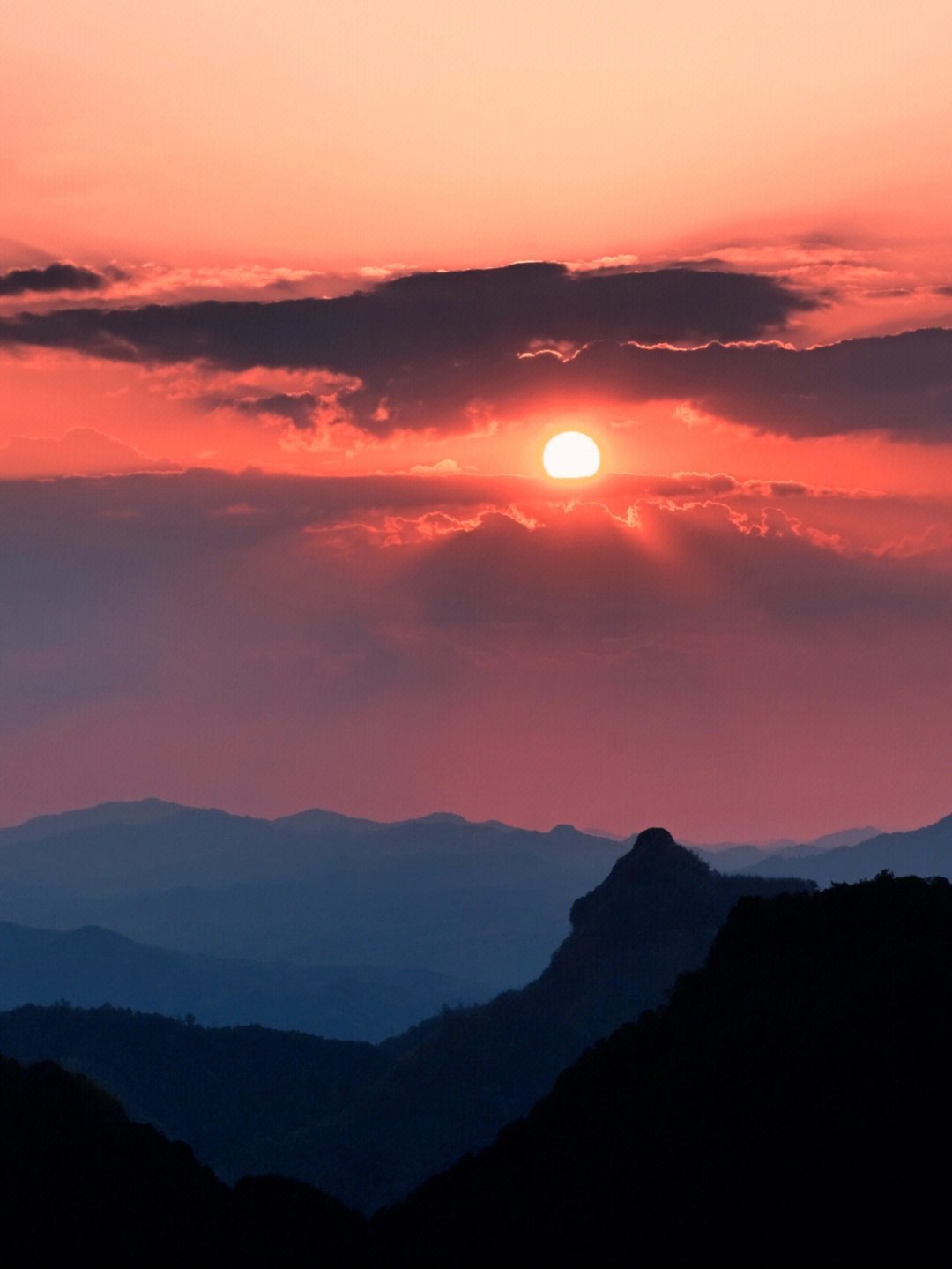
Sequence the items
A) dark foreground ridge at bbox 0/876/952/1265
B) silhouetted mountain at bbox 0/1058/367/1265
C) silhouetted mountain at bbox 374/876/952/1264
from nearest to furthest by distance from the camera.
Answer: silhouetted mountain at bbox 374/876/952/1264
dark foreground ridge at bbox 0/876/952/1265
silhouetted mountain at bbox 0/1058/367/1265

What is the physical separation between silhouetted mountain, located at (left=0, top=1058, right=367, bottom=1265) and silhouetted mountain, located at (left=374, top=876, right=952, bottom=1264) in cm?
531

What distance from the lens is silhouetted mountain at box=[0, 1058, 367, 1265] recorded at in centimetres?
8788

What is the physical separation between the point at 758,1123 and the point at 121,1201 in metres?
35.3

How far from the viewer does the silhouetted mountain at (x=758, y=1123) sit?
245 ft

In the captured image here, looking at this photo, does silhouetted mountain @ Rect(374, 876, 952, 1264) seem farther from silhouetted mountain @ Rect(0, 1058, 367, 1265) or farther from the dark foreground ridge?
silhouetted mountain @ Rect(0, 1058, 367, 1265)

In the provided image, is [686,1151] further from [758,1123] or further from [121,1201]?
[121,1201]

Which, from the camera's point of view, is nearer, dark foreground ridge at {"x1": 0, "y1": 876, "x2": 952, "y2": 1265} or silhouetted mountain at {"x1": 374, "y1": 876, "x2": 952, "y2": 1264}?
silhouetted mountain at {"x1": 374, "y1": 876, "x2": 952, "y2": 1264}

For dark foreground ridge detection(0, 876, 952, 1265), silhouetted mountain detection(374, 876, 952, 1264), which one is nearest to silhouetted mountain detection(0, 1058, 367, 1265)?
dark foreground ridge detection(0, 876, 952, 1265)

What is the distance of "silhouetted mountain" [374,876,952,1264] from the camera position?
245 feet

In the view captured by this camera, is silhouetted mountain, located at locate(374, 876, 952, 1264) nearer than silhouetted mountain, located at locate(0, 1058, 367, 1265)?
Yes

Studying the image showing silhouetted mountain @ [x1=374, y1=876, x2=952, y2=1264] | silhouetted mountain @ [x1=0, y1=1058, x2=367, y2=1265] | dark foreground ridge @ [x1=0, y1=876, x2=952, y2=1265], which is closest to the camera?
silhouetted mountain @ [x1=374, y1=876, x2=952, y2=1264]

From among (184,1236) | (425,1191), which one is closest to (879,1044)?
(425,1191)

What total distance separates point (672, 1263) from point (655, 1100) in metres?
18.2

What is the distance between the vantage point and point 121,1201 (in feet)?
300
